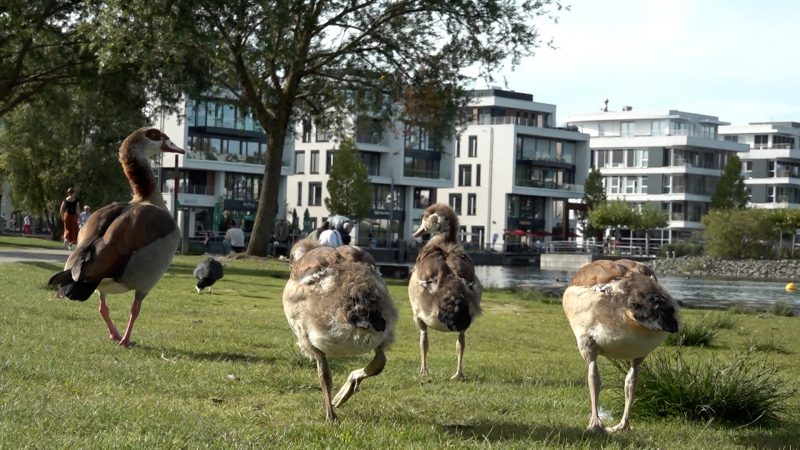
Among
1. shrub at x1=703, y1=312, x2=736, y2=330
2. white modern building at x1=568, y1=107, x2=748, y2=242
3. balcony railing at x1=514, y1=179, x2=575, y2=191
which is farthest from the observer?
white modern building at x1=568, y1=107, x2=748, y2=242

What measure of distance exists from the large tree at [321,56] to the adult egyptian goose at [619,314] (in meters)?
Result: 24.2

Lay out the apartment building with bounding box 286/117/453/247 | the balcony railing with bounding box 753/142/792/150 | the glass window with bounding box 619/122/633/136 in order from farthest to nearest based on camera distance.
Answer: the glass window with bounding box 619/122/633/136
the balcony railing with bounding box 753/142/792/150
the apartment building with bounding box 286/117/453/247

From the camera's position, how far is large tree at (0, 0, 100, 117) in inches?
1210

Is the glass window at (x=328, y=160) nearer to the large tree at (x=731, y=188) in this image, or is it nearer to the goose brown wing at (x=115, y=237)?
the large tree at (x=731, y=188)

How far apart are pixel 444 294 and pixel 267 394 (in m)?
2.34

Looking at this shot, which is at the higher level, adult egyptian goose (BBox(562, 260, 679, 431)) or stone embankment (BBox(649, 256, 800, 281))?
adult egyptian goose (BBox(562, 260, 679, 431))

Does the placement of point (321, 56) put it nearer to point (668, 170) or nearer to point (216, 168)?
point (216, 168)

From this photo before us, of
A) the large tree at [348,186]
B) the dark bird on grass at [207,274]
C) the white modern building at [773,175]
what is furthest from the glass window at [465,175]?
the dark bird on grass at [207,274]

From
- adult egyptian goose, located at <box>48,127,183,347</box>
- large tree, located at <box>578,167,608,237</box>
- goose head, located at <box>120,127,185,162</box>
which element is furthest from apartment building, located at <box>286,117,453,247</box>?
adult egyptian goose, located at <box>48,127,183,347</box>

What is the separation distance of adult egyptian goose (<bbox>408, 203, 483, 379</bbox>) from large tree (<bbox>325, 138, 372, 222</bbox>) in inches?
3397

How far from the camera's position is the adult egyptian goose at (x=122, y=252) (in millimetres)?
10156

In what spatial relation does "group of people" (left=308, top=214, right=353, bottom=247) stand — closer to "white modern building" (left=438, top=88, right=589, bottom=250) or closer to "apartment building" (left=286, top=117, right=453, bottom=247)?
"apartment building" (left=286, top=117, right=453, bottom=247)

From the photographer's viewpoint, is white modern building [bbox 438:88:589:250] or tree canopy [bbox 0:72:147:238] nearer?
tree canopy [bbox 0:72:147:238]

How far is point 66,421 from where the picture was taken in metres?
6.96
